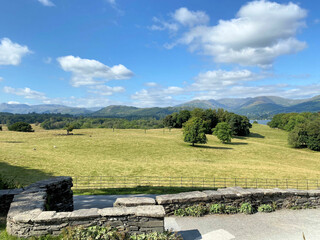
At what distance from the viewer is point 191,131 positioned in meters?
59.5

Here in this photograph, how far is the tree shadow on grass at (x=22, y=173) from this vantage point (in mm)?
25531

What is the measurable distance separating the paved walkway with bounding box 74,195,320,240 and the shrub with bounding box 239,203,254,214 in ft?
0.78

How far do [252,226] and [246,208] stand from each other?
127cm

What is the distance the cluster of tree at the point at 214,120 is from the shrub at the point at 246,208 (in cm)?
7126

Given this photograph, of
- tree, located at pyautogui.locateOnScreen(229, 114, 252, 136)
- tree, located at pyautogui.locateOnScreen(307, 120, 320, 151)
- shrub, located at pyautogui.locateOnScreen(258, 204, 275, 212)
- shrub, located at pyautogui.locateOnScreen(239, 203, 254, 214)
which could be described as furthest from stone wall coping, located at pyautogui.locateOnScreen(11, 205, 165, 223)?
tree, located at pyautogui.locateOnScreen(229, 114, 252, 136)

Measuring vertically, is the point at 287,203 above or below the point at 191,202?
below

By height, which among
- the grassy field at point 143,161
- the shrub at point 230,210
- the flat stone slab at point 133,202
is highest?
the flat stone slab at point 133,202

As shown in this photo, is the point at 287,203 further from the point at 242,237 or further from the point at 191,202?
the point at 191,202

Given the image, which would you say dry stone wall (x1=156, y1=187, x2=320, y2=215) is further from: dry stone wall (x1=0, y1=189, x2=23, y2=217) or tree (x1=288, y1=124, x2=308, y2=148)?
tree (x1=288, y1=124, x2=308, y2=148)

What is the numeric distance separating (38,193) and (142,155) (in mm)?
38278

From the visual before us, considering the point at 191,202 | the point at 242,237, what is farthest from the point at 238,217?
the point at 191,202

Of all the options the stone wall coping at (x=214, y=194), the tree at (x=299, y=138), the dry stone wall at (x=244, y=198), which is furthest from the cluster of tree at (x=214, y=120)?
the stone wall coping at (x=214, y=194)

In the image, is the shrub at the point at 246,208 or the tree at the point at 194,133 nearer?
the shrub at the point at 246,208

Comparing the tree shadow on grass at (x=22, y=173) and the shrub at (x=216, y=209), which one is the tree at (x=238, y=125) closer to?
the tree shadow on grass at (x=22, y=173)
